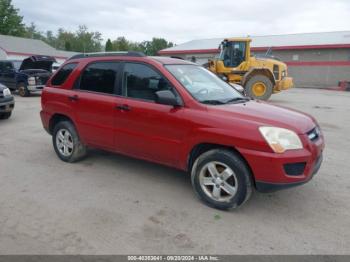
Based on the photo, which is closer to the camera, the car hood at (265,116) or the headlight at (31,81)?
the car hood at (265,116)

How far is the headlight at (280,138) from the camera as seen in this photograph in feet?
11.4

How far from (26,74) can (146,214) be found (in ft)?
44.0

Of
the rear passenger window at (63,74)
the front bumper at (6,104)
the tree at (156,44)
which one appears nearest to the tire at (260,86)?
the front bumper at (6,104)

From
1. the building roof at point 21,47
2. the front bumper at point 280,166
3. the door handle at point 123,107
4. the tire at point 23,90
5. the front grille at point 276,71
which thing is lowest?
the front bumper at point 280,166

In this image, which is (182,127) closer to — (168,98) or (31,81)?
(168,98)

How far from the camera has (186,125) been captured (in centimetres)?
396

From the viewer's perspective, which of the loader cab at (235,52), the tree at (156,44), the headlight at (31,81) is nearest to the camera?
the headlight at (31,81)

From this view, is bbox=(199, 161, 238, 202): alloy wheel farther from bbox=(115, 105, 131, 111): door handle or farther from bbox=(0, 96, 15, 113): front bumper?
bbox=(0, 96, 15, 113): front bumper

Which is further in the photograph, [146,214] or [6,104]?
[6,104]

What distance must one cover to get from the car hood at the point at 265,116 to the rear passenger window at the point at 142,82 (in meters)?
0.81

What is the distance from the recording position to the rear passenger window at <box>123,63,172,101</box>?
432 cm

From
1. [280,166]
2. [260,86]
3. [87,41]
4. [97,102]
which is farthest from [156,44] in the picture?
[280,166]

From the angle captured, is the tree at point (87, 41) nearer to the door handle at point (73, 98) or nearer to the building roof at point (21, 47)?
the building roof at point (21, 47)

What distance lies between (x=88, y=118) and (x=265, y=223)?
3.02 m
